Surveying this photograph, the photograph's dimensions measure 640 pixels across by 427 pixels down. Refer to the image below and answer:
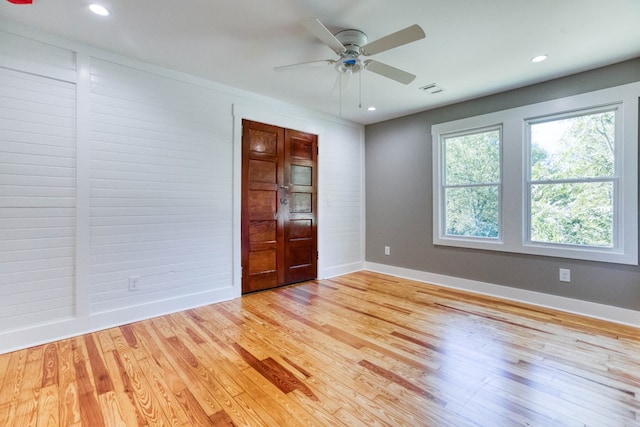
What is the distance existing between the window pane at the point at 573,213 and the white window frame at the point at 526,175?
68 mm

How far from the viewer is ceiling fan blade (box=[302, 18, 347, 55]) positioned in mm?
1843

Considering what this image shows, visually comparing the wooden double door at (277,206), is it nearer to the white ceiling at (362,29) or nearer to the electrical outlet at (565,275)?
the white ceiling at (362,29)

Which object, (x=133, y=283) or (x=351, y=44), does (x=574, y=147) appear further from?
(x=133, y=283)

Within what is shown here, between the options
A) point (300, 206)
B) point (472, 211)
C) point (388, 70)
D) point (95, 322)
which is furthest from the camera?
point (300, 206)

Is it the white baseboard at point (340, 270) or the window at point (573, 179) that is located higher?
the window at point (573, 179)

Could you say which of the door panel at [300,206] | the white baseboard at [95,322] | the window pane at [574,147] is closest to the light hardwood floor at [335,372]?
the white baseboard at [95,322]

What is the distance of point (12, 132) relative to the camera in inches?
89.6

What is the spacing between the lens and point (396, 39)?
2.00 m

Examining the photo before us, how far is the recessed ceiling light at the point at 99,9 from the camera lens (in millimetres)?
2037

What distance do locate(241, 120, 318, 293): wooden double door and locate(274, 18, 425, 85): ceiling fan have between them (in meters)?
1.50

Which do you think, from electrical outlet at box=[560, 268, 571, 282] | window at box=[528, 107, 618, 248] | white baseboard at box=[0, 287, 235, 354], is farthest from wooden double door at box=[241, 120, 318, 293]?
electrical outlet at box=[560, 268, 571, 282]

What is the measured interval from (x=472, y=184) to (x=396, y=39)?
2528mm

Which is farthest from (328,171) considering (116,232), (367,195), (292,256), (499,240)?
(116,232)

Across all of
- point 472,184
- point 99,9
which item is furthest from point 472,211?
point 99,9
